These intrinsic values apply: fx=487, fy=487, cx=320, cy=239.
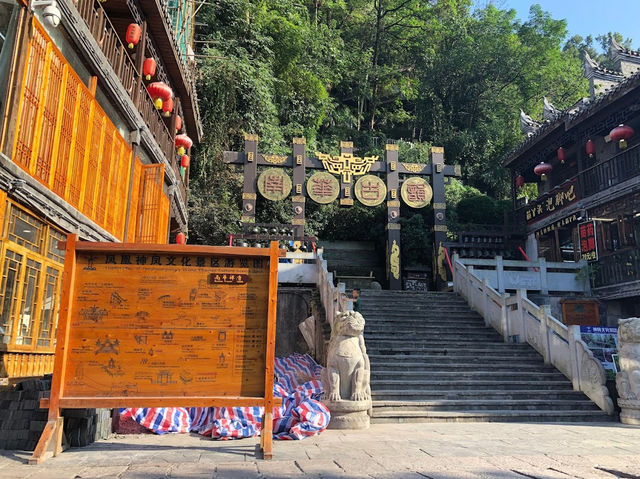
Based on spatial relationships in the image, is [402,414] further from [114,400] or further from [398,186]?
[398,186]

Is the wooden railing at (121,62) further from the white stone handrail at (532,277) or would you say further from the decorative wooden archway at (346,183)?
→ the white stone handrail at (532,277)

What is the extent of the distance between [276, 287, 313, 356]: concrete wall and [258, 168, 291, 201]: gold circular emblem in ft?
12.9

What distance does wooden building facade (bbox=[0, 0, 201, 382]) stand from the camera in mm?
5090

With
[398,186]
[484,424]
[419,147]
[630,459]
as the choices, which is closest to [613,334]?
[484,424]

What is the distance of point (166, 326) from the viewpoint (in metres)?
4.24

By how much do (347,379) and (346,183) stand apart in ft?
31.0

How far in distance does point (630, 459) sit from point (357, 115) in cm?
2760

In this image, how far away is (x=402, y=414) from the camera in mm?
7383

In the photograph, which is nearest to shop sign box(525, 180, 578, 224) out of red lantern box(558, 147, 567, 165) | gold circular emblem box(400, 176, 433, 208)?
red lantern box(558, 147, 567, 165)

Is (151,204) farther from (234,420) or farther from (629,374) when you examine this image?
(629,374)

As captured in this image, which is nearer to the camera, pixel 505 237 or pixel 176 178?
pixel 176 178

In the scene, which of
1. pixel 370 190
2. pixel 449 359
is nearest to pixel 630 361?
pixel 449 359

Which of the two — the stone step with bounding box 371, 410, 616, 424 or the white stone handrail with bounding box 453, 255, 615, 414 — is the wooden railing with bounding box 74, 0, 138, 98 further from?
the white stone handrail with bounding box 453, 255, 615, 414

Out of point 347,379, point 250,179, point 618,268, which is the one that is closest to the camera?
point 347,379
